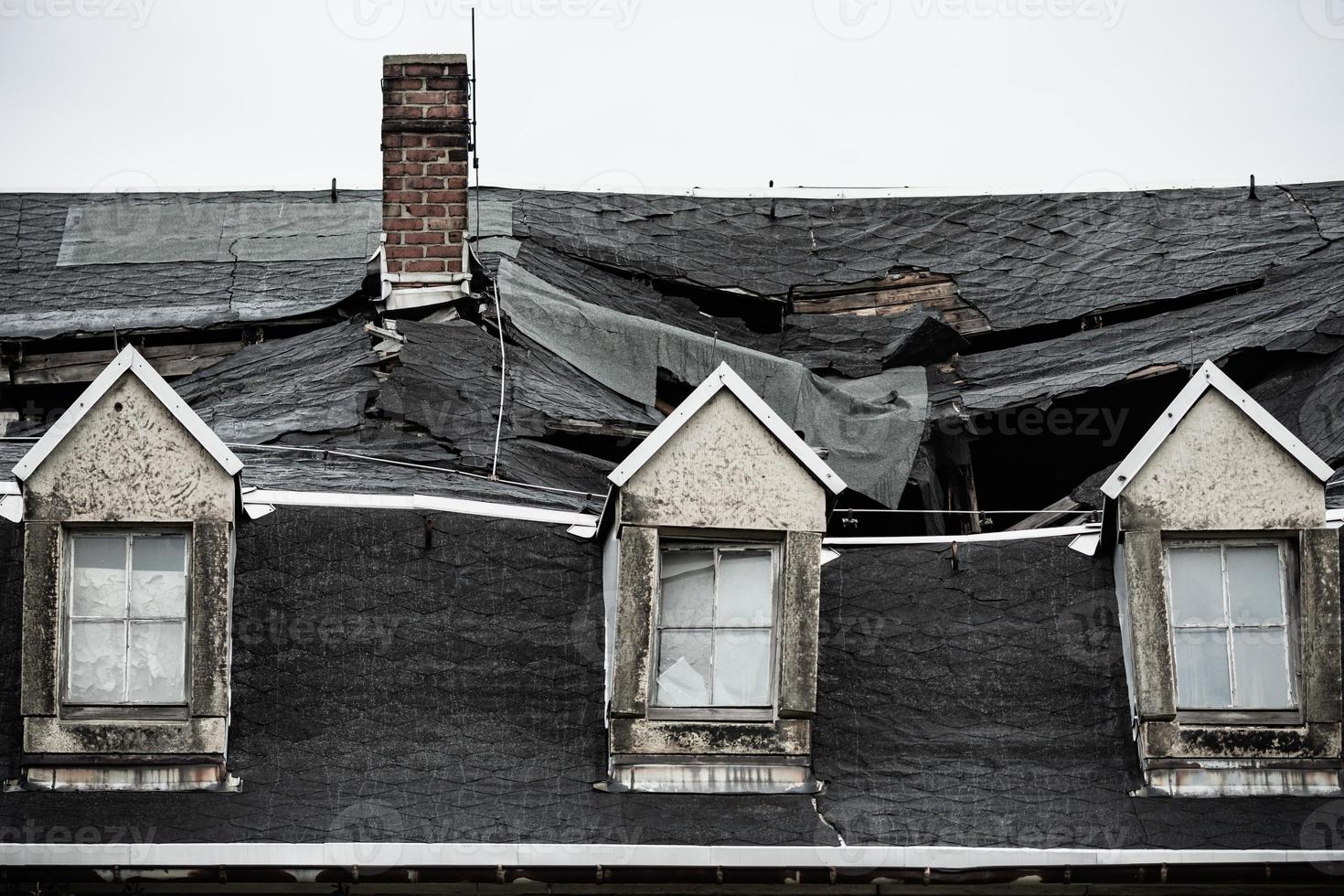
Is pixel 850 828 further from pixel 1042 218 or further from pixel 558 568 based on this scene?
pixel 1042 218

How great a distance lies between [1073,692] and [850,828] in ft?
4.83

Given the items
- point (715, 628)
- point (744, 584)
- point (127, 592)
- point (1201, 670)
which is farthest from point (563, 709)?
point (1201, 670)

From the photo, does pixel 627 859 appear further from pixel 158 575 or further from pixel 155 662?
pixel 158 575

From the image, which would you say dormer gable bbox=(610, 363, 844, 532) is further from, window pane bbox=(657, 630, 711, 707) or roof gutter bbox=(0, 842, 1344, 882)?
roof gutter bbox=(0, 842, 1344, 882)

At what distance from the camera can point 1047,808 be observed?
879 cm

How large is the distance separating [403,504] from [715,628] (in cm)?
184

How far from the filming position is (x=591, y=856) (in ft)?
27.7

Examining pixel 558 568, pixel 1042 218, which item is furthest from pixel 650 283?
pixel 558 568

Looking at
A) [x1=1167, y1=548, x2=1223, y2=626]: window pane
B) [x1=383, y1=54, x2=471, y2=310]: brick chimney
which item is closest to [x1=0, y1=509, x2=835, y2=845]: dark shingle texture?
[x1=1167, y1=548, x2=1223, y2=626]: window pane

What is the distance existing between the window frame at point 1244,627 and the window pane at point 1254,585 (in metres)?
0.02

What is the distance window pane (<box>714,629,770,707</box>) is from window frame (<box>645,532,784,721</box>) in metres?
0.03

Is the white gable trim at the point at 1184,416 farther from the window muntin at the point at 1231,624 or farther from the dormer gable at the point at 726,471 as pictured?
the dormer gable at the point at 726,471

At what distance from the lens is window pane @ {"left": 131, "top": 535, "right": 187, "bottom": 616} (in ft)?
29.5

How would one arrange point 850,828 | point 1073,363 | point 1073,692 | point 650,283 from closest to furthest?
point 850,828
point 1073,692
point 1073,363
point 650,283
